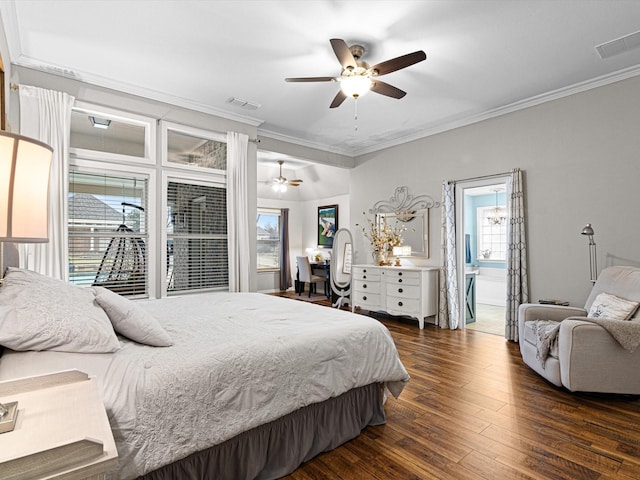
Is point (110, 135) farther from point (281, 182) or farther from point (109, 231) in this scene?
point (281, 182)

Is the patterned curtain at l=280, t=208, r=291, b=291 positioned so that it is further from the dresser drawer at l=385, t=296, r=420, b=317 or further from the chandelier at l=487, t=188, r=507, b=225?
the chandelier at l=487, t=188, r=507, b=225

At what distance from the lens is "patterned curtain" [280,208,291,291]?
28.5 feet

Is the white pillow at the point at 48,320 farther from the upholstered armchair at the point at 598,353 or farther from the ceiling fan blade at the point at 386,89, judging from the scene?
the upholstered armchair at the point at 598,353

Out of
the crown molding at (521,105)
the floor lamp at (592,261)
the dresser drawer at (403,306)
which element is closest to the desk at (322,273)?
the dresser drawer at (403,306)

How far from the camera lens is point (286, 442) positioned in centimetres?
178

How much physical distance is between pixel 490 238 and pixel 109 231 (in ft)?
22.5

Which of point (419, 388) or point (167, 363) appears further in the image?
point (419, 388)

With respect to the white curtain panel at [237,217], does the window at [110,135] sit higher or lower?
higher

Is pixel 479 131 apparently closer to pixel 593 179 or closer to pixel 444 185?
pixel 444 185

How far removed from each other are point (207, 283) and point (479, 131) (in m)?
4.02

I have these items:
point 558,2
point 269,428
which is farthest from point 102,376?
point 558,2

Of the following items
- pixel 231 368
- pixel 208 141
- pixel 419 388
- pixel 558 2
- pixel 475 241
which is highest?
pixel 558 2

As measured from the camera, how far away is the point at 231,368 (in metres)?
1.55

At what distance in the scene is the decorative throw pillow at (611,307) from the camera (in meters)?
2.71
